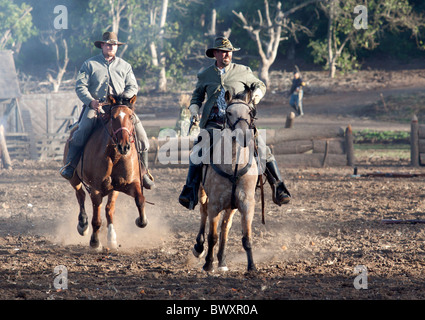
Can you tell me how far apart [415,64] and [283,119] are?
41.7 ft

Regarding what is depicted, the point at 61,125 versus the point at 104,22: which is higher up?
the point at 104,22

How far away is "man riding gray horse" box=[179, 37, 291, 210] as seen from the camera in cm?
768

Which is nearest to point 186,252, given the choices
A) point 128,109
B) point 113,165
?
point 113,165

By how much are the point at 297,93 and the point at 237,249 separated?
2174cm

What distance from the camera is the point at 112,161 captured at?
8.70 metres

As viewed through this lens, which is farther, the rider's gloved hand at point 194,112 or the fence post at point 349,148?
the fence post at point 349,148

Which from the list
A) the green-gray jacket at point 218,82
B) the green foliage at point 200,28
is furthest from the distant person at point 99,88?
the green foliage at point 200,28

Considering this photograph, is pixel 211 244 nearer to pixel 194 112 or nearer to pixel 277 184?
pixel 277 184

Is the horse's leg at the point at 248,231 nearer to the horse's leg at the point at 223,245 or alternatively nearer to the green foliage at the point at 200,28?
the horse's leg at the point at 223,245

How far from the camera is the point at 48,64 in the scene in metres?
49.1

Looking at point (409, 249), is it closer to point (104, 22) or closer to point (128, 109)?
point (128, 109)

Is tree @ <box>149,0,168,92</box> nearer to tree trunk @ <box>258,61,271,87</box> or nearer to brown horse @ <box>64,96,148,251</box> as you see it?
tree trunk @ <box>258,61,271,87</box>

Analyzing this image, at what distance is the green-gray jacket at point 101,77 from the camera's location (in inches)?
367

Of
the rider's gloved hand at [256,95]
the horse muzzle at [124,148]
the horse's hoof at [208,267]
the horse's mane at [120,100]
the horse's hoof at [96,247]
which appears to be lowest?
the horse's hoof at [96,247]
